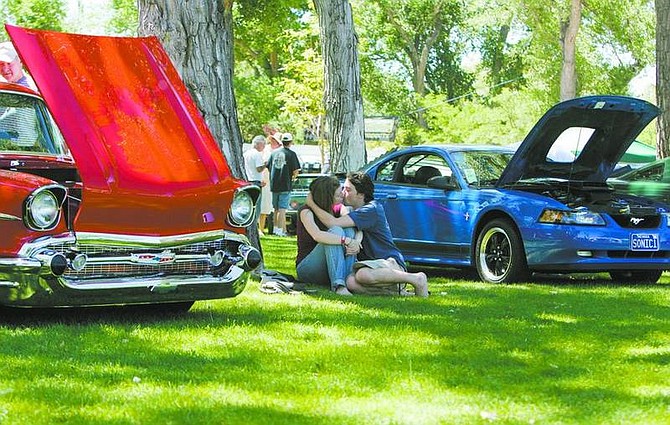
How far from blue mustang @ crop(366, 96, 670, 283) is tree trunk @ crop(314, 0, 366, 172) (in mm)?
3439

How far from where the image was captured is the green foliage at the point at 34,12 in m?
50.5

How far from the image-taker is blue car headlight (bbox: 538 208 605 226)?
12477mm

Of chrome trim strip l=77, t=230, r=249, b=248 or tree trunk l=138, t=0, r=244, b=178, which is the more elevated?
tree trunk l=138, t=0, r=244, b=178

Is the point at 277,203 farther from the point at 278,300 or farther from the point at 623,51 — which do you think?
the point at 623,51

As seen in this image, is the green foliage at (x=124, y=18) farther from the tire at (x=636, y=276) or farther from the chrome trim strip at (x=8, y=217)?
the chrome trim strip at (x=8, y=217)

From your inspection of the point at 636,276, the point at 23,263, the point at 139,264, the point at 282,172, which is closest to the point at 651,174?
the point at 636,276

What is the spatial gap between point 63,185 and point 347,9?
381 inches

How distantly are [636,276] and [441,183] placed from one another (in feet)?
7.91

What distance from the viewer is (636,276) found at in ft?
45.1

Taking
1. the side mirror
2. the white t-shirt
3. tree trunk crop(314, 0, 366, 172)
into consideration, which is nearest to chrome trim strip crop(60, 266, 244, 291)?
the side mirror

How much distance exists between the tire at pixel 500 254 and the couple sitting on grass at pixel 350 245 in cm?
195

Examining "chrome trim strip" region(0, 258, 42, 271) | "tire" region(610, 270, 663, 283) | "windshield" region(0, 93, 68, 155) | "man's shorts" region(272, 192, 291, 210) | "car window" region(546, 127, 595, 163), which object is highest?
"windshield" region(0, 93, 68, 155)

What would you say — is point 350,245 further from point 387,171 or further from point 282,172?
point 282,172

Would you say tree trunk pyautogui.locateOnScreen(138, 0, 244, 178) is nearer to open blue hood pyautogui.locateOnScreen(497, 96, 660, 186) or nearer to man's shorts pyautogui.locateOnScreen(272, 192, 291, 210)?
open blue hood pyautogui.locateOnScreen(497, 96, 660, 186)
